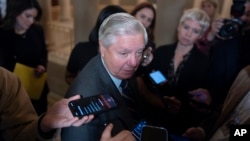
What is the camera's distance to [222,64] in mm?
1649

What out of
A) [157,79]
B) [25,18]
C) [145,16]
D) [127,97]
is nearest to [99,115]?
[127,97]

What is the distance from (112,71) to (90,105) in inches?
Result: 12.2

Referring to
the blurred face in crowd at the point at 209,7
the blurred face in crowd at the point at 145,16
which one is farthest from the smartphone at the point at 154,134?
the blurred face in crowd at the point at 209,7

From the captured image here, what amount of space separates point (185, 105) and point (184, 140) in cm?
68

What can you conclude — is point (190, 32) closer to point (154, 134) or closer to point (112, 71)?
point (112, 71)

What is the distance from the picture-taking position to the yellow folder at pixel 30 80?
6.14ft

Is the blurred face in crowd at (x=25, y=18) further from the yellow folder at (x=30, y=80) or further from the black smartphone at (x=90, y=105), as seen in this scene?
the black smartphone at (x=90, y=105)

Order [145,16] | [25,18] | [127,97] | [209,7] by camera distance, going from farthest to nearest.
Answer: [209,7] → [145,16] → [25,18] → [127,97]

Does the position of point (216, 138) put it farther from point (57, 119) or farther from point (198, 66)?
point (198, 66)

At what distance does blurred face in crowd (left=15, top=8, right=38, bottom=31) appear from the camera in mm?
1893

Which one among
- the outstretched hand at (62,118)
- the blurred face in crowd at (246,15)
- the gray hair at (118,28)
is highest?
the gray hair at (118,28)

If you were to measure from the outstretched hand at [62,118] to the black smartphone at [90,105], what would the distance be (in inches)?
0.6

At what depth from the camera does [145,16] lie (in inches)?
83.7

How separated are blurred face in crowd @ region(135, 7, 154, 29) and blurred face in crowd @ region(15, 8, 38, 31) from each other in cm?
75
